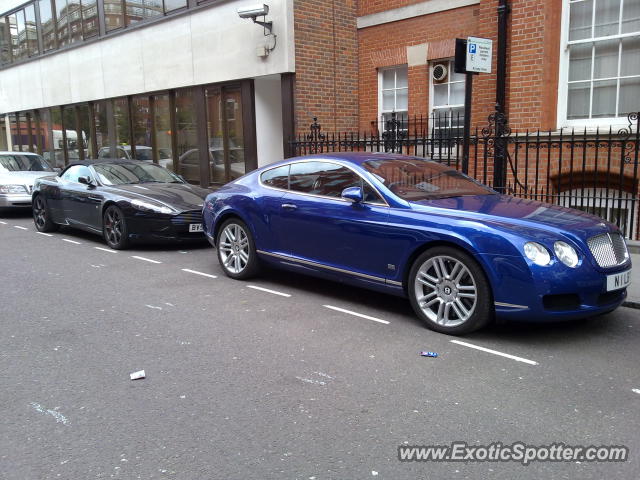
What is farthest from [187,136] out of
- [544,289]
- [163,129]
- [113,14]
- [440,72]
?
[544,289]

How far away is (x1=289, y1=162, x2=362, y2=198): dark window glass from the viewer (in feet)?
20.1

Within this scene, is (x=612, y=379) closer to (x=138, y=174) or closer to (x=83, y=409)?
(x=83, y=409)

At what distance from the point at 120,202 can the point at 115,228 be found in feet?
1.52

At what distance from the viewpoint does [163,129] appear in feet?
54.0

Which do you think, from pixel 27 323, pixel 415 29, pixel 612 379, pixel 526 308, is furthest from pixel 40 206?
pixel 612 379

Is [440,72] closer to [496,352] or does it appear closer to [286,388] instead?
[496,352]

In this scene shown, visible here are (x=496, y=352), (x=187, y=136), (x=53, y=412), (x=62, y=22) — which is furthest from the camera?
(x=62, y=22)

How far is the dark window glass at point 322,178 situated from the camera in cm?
613

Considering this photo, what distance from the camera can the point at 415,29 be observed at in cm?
1201

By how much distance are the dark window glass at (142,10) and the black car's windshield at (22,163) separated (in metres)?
4.65

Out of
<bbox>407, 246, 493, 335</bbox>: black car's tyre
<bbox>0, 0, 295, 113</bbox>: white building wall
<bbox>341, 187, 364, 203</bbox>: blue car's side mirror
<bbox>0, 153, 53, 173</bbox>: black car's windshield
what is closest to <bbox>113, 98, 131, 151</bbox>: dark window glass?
<bbox>0, 0, 295, 113</bbox>: white building wall

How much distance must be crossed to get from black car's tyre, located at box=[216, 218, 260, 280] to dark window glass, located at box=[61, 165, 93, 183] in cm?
396

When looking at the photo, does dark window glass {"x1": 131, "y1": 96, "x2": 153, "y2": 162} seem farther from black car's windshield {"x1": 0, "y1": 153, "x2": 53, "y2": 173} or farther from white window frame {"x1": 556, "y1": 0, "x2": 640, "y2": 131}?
white window frame {"x1": 556, "y1": 0, "x2": 640, "y2": 131}

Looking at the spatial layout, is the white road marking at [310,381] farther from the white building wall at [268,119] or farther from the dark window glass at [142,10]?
the dark window glass at [142,10]
